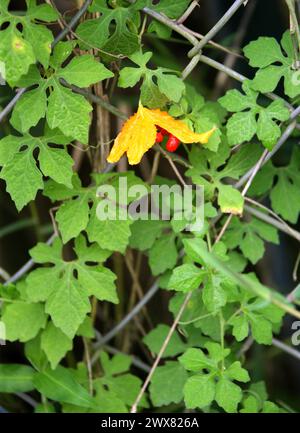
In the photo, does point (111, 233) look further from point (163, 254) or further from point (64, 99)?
point (64, 99)

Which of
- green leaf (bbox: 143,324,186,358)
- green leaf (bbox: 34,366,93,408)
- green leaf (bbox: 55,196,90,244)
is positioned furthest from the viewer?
green leaf (bbox: 143,324,186,358)

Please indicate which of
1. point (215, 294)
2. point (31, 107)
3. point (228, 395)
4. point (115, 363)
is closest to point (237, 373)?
point (228, 395)

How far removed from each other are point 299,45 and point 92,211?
51cm

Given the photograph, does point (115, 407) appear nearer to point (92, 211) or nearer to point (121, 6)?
point (92, 211)

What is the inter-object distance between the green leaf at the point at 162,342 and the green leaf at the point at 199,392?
0.82 ft

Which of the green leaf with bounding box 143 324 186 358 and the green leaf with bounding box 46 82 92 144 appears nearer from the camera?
the green leaf with bounding box 46 82 92 144

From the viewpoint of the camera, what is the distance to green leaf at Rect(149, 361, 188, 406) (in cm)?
150

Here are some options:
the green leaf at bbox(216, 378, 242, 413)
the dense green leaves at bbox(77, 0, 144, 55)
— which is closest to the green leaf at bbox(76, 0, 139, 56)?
the dense green leaves at bbox(77, 0, 144, 55)

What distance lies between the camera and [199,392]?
4.25 feet

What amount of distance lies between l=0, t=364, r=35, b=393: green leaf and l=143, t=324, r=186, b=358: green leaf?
0.28 metres

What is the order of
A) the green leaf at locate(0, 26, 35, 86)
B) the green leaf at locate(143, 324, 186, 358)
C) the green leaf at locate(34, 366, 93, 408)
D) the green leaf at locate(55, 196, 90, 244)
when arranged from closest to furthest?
the green leaf at locate(0, 26, 35, 86) < the green leaf at locate(55, 196, 90, 244) < the green leaf at locate(34, 366, 93, 408) < the green leaf at locate(143, 324, 186, 358)

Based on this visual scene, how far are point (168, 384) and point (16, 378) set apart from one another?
0.34 m
